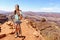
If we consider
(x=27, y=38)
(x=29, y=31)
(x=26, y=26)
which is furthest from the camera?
(x=26, y=26)

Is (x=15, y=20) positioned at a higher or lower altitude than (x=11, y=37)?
higher

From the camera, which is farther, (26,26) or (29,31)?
(26,26)

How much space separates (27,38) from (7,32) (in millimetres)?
1419

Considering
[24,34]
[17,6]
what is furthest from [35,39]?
[17,6]

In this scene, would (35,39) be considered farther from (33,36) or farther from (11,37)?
(11,37)

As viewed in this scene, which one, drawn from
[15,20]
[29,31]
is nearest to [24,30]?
[29,31]

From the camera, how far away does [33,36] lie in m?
8.73

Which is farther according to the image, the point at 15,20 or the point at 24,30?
the point at 24,30

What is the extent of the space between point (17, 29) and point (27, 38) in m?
0.86

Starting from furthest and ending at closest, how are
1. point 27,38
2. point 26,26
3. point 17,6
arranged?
1. point 26,26
2. point 27,38
3. point 17,6

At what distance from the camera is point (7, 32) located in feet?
29.8

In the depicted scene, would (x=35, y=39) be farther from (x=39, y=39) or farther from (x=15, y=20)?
(x=15, y=20)

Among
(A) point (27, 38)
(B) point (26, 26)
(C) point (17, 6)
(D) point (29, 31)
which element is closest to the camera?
(C) point (17, 6)

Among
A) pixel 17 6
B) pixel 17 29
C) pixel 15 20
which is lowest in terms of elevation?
pixel 17 29
